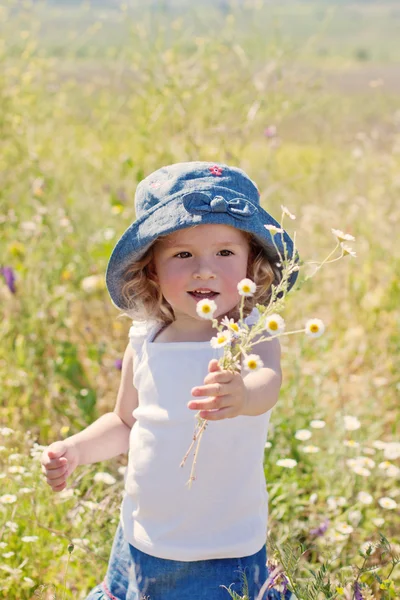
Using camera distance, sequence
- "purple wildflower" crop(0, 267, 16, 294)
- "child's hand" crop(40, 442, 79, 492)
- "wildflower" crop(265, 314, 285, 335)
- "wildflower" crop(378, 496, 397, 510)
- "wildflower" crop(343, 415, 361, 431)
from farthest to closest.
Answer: "purple wildflower" crop(0, 267, 16, 294)
"wildflower" crop(343, 415, 361, 431)
"wildflower" crop(378, 496, 397, 510)
"child's hand" crop(40, 442, 79, 492)
"wildflower" crop(265, 314, 285, 335)

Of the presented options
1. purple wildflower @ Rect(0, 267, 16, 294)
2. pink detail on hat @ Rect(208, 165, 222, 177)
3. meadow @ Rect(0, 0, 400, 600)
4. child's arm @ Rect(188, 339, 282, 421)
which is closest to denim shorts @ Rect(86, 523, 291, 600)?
meadow @ Rect(0, 0, 400, 600)

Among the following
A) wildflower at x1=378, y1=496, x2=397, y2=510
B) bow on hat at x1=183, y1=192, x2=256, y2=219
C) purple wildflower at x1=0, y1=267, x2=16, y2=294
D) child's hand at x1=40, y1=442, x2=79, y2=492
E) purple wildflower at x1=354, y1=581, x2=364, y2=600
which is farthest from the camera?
purple wildflower at x1=0, y1=267, x2=16, y2=294

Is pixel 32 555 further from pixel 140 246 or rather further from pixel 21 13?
pixel 21 13

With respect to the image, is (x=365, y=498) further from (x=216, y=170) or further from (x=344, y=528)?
(x=216, y=170)

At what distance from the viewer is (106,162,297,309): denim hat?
4.83 ft

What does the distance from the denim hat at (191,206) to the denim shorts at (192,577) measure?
0.59 m

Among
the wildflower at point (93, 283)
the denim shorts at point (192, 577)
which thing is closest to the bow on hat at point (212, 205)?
the denim shorts at point (192, 577)

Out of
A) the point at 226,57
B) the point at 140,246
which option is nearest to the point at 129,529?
the point at 140,246

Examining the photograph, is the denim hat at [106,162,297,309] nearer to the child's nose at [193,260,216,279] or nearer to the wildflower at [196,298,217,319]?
the child's nose at [193,260,216,279]

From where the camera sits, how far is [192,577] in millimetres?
1526

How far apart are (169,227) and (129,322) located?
142cm

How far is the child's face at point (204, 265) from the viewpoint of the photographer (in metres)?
1.50

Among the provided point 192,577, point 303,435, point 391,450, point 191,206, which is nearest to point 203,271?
point 191,206

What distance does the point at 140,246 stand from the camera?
1542 millimetres
